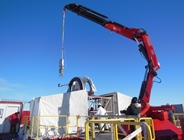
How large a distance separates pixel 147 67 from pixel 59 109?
21.4 ft

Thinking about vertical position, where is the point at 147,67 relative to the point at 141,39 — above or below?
below

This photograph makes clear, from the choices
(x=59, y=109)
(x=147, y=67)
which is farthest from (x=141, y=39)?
(x=59, y=109)

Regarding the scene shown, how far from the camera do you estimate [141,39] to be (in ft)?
33.3

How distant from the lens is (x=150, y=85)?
9.23m

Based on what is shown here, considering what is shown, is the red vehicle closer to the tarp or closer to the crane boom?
the crane boom

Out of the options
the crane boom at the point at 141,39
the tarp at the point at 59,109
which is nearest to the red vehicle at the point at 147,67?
the crane boom at the point at 141,39

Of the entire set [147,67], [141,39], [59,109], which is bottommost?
[59,109]

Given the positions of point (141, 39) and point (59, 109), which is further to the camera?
point (59, 109)

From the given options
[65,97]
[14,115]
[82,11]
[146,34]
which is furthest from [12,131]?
[146,34]

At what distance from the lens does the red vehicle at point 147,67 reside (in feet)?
23.7

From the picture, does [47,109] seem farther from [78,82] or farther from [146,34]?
[146,34]

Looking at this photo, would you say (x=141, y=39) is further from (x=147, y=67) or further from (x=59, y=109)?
(x=59, y=109)

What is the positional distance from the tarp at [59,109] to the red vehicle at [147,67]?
4694 millimetres

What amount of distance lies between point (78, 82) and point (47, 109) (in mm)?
4393
